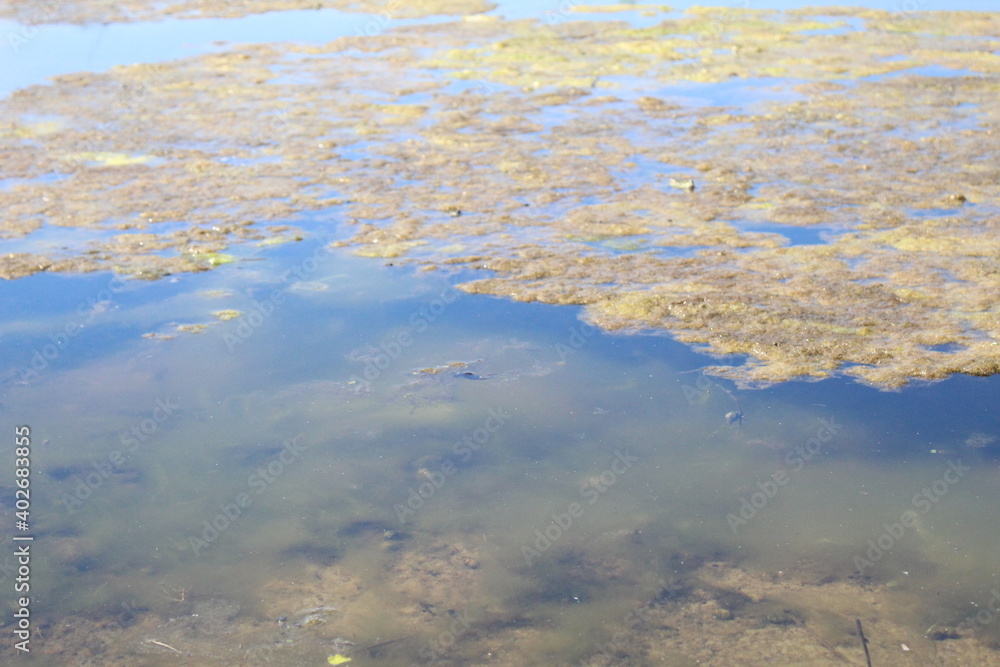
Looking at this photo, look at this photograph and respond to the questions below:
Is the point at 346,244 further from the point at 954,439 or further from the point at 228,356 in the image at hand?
the point at 954,439

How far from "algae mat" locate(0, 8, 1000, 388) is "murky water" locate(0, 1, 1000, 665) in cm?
77

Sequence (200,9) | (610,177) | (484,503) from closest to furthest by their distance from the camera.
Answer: (484,503) → (610,177) → (200,9)

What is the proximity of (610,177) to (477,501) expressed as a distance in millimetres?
6379

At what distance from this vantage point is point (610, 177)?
35.4 feet

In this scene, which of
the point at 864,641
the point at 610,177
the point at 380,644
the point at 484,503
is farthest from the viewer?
the point at 610,177

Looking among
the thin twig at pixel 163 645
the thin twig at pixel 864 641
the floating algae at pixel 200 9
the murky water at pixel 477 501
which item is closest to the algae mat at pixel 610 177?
the murky water at pixel 477 501

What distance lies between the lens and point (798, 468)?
213 inches

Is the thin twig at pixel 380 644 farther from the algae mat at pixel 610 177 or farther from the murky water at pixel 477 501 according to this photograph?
the algae mat at pixel 610 177

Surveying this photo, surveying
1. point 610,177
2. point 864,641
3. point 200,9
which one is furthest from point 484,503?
point 200,9

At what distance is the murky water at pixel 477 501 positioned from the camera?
434 centimetres

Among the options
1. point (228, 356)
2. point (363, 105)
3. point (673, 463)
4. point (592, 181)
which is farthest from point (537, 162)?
point (673, 463)

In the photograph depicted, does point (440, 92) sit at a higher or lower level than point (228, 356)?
higher

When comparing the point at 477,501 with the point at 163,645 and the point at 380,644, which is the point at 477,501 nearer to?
the point at 380,644

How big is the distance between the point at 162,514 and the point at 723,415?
3568mm
